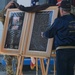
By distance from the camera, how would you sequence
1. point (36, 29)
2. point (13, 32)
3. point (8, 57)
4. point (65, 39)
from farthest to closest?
point (8, 57) → point (13, 32) → point (36, 29) → point (65, 39)

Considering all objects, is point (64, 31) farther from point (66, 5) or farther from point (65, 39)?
point (66, 5)

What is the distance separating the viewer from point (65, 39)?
3.79 metres

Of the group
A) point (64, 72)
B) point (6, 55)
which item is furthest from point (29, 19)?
point (64, 72)

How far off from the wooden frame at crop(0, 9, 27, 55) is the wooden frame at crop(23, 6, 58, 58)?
0.10 m

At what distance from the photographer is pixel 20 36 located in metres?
4.57

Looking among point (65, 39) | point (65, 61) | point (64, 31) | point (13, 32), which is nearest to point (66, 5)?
point (64, 31)

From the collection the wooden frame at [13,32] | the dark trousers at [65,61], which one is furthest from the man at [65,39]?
the wooden frame at [13,32]

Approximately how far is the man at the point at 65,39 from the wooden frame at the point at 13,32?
0.76m

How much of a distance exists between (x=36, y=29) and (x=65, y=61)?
2.81ft

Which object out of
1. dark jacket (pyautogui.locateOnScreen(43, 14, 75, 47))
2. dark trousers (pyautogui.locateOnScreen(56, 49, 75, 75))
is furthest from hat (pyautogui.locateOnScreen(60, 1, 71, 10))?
dark trousers (pyautogui.locateOnScreen(56, 49, 75, 75))

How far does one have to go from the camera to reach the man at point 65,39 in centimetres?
378

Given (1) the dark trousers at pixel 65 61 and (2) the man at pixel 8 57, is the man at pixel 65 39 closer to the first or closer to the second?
(1) the dark trousers at pixel 65 61

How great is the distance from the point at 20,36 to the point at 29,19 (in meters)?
0.30

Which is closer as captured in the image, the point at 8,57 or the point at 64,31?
the point at 64,31
